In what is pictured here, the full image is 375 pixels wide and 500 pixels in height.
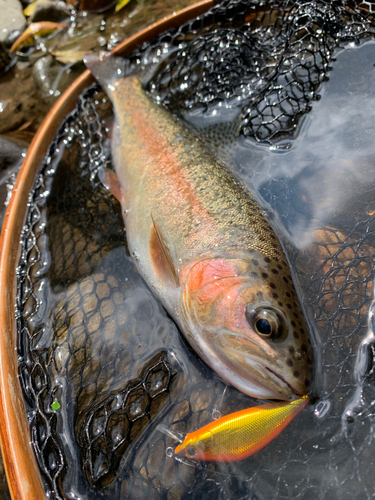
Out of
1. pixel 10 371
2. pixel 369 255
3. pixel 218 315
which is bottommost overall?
pixel 369 255

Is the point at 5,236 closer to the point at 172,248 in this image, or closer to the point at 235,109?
the point at 172,248

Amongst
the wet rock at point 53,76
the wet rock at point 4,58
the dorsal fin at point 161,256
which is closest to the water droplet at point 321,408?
the dorsal fin at point 161,256

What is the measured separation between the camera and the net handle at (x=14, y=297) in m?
1.86

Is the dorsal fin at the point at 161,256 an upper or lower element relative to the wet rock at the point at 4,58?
lower

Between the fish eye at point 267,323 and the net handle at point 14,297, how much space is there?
1479 mm

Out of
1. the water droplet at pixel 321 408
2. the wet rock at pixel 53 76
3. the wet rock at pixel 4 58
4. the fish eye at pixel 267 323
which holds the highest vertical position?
the wet rock at pixel 4 58

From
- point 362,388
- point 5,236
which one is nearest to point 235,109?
point 5,236

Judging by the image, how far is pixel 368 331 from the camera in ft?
6.72

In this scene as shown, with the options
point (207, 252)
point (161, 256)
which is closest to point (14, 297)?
point (161, 256)

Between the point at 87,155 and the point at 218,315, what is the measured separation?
2.26 metres

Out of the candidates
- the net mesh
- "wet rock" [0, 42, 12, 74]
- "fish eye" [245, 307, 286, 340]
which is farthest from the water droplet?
"wet rock" [0, 42, 12, 74]

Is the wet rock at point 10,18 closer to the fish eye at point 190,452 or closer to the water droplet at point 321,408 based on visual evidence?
the fish eye at point 190,452

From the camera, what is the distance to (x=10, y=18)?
4945 mm

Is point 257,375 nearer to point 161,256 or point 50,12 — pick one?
point 161,256
